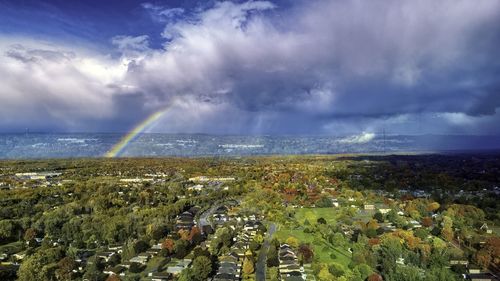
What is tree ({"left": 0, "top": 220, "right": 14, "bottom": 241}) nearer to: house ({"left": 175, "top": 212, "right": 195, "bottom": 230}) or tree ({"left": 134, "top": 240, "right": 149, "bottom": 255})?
tree ({"left": 134, "top": 240, "right": 149, "bottom": 255})

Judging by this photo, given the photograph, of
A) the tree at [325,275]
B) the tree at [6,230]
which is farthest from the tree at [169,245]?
the tree at [6,230]

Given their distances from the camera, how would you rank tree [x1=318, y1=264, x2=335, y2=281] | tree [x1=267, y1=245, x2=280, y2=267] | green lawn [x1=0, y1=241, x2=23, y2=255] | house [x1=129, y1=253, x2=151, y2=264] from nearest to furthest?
tree [x1=318, y1=264, x2=335, y2=281]
tree [x1=267, y1=245, x2=280, y2=267]
house [x1=129, y1=253, x2=151, y2=264]
green lawn [x1=0, y1=241, x2=23, y2=255]

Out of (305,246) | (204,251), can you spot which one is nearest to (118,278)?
(204,251)

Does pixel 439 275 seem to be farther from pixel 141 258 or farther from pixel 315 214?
pixel 315 214

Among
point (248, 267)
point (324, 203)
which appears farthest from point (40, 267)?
point (324, 203)

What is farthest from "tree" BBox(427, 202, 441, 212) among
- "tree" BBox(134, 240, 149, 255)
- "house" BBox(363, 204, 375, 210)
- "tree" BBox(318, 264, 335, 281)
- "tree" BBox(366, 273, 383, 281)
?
"tree" BBox(134, 240, 149, 255)

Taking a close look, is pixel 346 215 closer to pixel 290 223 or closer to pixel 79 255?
pixel 290 223

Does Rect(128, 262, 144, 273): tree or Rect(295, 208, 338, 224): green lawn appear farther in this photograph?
Rect(295, 208, 338, 224): green lawn
